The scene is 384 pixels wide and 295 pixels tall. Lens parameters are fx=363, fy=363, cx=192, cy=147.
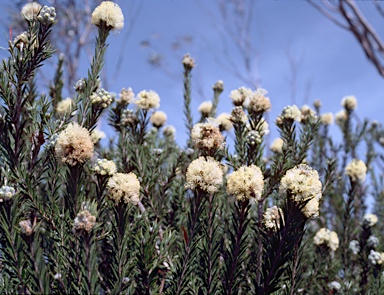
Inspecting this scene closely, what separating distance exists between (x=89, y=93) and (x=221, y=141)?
1.76 ft

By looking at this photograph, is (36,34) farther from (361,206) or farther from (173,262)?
(361,206)

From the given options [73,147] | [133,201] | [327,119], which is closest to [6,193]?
[73,147]

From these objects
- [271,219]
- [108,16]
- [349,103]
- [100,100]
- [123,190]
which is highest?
[108,16]

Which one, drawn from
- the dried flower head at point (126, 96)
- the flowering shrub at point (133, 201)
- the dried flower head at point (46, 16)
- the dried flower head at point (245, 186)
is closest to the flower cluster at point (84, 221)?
the flowering shrub at point (133, 201)

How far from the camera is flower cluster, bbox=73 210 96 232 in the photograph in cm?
91

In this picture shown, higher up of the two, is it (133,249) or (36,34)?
(36,34)

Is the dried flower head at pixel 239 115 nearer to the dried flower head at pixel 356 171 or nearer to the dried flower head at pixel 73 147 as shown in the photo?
the dried flower head at pixel 73 147

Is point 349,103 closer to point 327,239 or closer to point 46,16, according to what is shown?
point 327,239

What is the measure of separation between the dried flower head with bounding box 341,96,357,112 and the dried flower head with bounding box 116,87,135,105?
1975 millimetres

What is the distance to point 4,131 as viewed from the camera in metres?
1.20

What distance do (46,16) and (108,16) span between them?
0.82 ft

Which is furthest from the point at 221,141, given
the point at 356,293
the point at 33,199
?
the point at 356,293

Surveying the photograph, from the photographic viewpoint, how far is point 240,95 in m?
1.79

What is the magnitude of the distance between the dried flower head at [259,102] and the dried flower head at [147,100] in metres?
0.54
